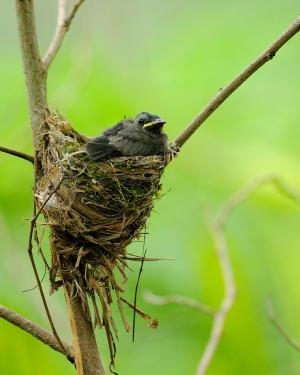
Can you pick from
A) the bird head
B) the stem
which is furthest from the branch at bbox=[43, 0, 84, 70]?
the stem

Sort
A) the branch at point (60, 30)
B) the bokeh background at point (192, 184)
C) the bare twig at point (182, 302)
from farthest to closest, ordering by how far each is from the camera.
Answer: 1. the bokeh background at point (192, 184)
2. the bare twig at point (182, 302)
3. the branch at point (60, 30)

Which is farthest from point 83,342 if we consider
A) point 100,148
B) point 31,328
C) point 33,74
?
point 100,148

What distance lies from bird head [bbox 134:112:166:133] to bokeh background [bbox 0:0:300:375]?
9cm

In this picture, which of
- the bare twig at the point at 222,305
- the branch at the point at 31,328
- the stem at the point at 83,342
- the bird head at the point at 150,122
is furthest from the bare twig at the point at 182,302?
the bird head at the point at 150,122

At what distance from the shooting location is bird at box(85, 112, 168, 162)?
13.2 feet

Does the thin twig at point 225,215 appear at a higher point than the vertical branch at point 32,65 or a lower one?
lower

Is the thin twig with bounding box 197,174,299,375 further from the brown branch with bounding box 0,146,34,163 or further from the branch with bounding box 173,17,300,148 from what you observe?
the brown branch with bounding box 0,146,34,163

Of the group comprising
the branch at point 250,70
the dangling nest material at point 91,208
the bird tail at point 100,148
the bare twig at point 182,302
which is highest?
the branch at point 250,70

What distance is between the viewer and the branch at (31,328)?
279 cm

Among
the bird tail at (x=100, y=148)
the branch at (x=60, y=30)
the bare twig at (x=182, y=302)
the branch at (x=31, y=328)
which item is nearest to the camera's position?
the branch at (x=31, y=328)

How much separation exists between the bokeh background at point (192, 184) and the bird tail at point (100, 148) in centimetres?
42

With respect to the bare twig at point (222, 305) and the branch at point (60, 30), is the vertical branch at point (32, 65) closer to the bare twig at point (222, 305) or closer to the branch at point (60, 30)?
the branch at point (60, 30)

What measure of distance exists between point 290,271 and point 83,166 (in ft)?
4.44

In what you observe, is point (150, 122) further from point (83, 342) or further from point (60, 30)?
point (83, 342)
